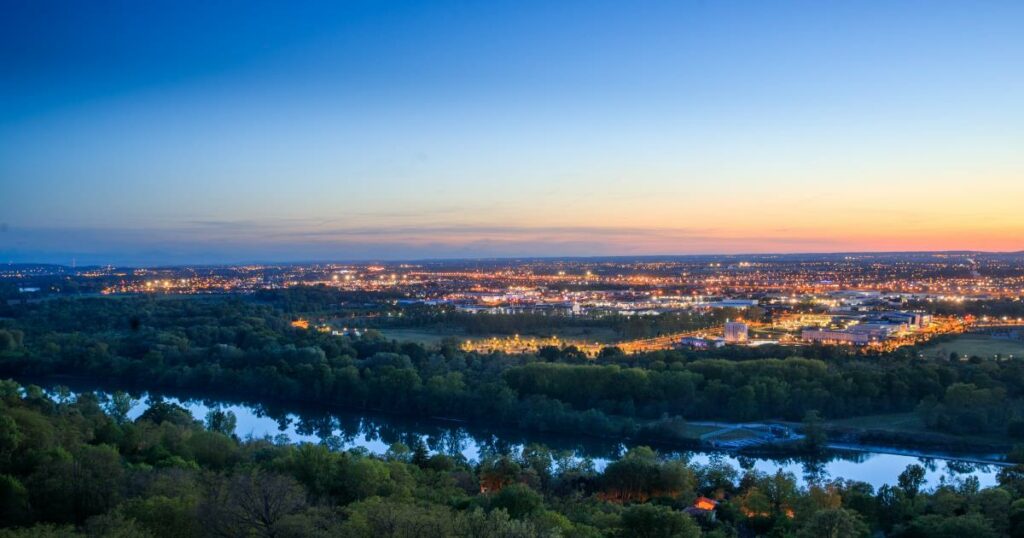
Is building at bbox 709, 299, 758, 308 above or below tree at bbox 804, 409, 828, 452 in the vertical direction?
above

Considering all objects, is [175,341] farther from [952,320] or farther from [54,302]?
[952,320]

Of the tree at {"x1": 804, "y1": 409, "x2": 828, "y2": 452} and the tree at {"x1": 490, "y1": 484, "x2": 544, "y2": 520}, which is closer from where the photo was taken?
the tree at {"x1": 490, "y1": 484, "x2": 544, "y2": 520}

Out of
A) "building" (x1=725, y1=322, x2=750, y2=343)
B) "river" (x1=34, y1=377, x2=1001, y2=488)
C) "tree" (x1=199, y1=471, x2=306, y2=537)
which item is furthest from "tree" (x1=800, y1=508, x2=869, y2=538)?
"building" (x1=725, y1=322, x2=750, y2=343)

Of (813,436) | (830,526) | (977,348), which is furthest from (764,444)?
(977,348)

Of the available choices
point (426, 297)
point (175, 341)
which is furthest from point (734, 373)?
point (426, 297)

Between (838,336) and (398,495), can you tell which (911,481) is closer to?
(398,495)

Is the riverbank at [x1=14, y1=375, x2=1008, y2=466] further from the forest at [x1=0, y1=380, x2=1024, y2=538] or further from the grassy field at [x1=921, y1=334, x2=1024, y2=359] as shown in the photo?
the grassy field at [x1=921, y1=334, x2=1024, y2=359]
